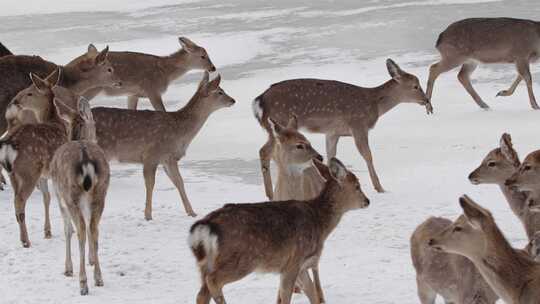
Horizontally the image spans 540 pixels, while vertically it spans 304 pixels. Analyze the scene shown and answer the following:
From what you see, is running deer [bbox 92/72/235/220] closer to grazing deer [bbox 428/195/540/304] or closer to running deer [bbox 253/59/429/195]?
running deer [bbox 253/59/429/195]

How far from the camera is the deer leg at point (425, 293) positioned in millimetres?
7270

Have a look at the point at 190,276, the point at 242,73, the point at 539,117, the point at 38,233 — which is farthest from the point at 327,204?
the point at 242,73

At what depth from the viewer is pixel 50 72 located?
1296 centimetres

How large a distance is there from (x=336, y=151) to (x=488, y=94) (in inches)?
143

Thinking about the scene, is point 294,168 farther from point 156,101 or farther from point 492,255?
point 156,101

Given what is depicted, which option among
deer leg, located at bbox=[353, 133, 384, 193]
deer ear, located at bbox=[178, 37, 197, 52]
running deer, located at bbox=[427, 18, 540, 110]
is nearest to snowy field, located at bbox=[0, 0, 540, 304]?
deer leg, located at bbox=[353, 133, 384, 193]

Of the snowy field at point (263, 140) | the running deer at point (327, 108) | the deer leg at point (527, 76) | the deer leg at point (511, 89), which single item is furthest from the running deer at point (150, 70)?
the deer leg at point (527, 76)

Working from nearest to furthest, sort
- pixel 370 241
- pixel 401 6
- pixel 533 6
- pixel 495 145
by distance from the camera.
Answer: pixel 370 241 → pixel 495 145 → pixel 533 6 → pixel 401 6

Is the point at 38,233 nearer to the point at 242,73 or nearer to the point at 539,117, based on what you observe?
the point at 539,117

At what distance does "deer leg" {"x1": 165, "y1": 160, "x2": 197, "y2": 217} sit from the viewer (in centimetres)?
1064

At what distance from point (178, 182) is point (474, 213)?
4.78 m

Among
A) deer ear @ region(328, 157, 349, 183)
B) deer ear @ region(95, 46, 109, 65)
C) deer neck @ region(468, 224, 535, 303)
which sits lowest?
deer ear @ region(95, 46, 109, 65)

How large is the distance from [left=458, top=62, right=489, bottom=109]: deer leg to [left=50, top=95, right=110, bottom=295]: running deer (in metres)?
7.38

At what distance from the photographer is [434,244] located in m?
6.66
